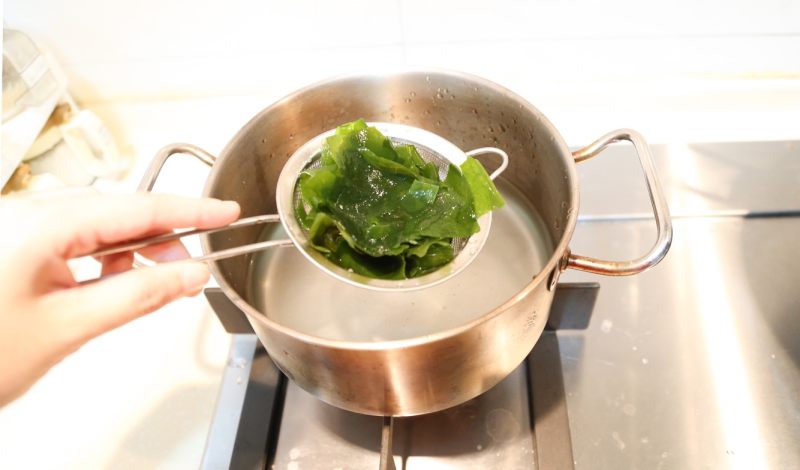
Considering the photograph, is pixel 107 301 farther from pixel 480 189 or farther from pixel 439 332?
pixel 480 189

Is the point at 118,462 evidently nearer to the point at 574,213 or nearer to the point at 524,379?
the point at 524,379

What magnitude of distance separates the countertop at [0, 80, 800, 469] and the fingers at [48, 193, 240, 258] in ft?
1.07

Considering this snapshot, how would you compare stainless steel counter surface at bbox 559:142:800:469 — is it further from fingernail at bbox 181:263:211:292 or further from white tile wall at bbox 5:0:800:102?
fingernail at bbox 181:263:211:292

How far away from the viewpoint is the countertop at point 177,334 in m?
0.66

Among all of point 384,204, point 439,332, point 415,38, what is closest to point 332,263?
point 384,204

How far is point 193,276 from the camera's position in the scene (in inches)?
16.8

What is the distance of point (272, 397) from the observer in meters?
0.63

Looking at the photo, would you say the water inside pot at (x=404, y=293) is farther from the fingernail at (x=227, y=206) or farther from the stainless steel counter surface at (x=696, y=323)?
the fingernail at (x=227, y=206)

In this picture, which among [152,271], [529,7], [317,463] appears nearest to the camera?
[152,271]

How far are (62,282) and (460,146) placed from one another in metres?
0.55

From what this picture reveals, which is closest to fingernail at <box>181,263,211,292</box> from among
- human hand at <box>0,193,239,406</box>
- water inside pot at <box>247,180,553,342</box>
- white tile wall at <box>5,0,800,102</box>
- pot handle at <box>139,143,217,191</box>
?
human hand at <box>0,193,239,406</box>

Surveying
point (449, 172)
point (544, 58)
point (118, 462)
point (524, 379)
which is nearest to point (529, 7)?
point (544, 58)

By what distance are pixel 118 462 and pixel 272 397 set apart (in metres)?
0.21

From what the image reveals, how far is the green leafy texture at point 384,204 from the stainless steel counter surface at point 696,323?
0.65 ft
